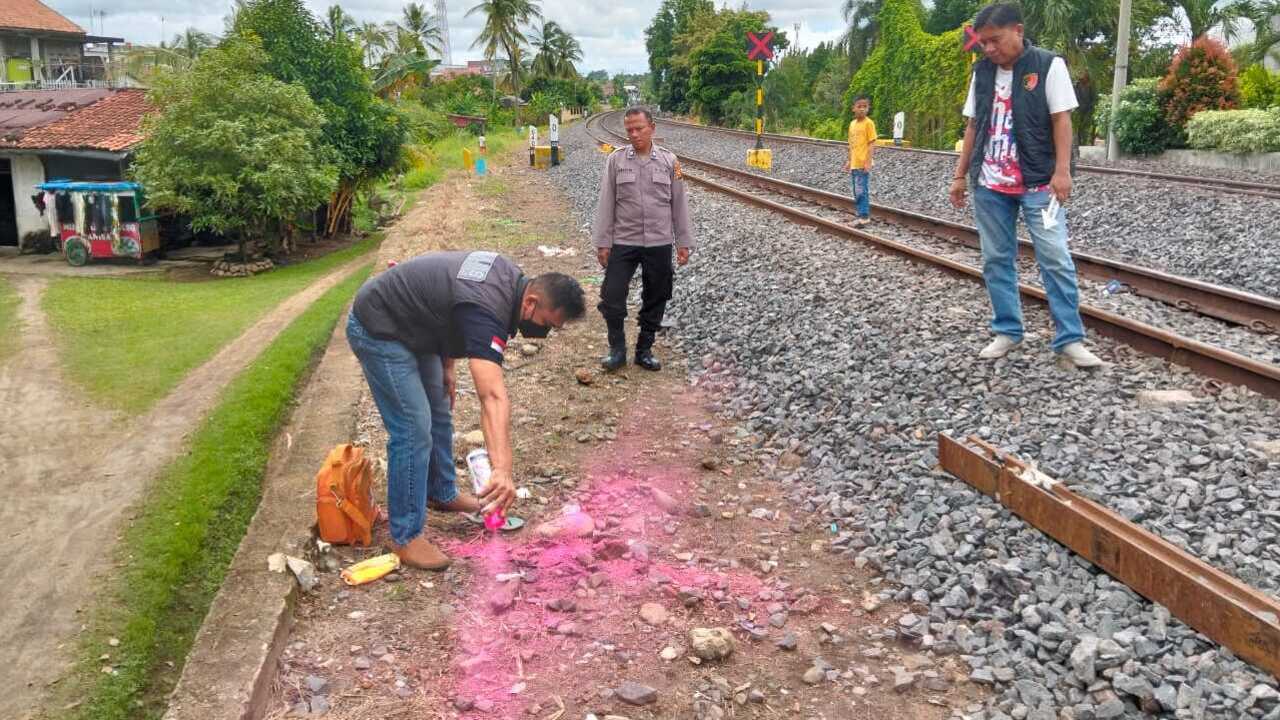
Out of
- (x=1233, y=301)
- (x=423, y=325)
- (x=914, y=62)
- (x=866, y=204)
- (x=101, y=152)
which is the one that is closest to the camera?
(x=423, y=325)

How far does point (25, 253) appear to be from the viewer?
18891 mm

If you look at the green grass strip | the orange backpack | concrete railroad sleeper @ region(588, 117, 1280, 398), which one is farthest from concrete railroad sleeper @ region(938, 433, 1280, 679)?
the green grass strip

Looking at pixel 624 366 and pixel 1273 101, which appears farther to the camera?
pixel 1273 101

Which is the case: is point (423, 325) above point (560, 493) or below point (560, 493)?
above

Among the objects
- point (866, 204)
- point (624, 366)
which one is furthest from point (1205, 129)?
point (624, 366)

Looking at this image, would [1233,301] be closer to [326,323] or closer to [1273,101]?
[326,323]

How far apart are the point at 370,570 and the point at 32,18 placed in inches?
1816

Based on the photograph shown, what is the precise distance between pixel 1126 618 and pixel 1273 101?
2418 cm

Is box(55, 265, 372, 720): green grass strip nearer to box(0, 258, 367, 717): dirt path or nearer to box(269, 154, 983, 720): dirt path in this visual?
box(0, 258, 367, 717): dirt path

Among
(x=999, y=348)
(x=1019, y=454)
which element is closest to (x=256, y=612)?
(x=1019, y=454)

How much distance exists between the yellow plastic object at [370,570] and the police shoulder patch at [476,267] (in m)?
1.51

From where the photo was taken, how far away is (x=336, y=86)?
20.5 metres

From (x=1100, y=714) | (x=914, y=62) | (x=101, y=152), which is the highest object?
(x=914, y=62)

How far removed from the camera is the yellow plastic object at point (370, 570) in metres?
4.45
